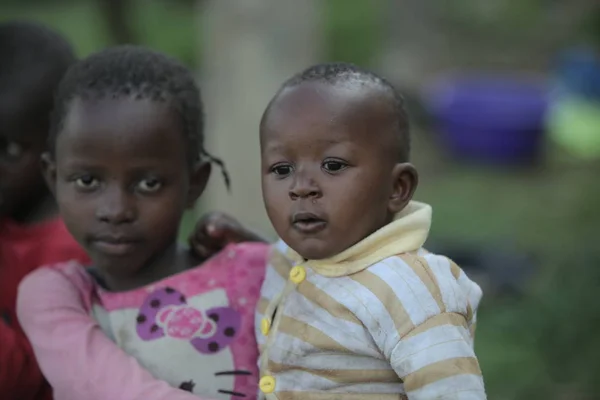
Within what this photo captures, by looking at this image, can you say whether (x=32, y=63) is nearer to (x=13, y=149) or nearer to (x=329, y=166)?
(x=13, y=149)

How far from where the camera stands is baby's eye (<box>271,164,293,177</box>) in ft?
7.47

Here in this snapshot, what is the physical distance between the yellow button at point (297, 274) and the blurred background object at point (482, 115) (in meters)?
2.68

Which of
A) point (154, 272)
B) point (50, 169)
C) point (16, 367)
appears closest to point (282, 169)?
point (154, 272)

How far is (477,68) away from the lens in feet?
41.2

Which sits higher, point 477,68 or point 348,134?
point 348,134

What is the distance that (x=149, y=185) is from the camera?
8.46 ft

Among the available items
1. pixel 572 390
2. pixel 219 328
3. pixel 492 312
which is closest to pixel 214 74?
pixel 492 312

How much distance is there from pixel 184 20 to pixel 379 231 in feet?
41.2

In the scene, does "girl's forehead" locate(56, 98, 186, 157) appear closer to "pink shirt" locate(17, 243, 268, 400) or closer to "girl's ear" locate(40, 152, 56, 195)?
"girl's ear" locate(40, 152, 56, 195)

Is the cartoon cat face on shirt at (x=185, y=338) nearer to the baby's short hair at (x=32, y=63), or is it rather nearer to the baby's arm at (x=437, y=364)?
the baby's arm at (x=437, y=364)

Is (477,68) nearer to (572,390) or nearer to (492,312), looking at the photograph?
(492,312)

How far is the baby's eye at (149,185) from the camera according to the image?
2.57 m

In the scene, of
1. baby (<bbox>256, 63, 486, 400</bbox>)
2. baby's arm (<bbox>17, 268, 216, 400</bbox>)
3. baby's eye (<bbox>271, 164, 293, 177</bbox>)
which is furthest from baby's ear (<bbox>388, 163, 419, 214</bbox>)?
baby's arm (<bbox>17, 268, 216, 400</bbox>)

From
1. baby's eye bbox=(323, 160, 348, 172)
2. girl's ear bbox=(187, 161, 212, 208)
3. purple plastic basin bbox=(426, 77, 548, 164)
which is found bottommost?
purple plastic basin bbox=(426, 77, 548, 164)
